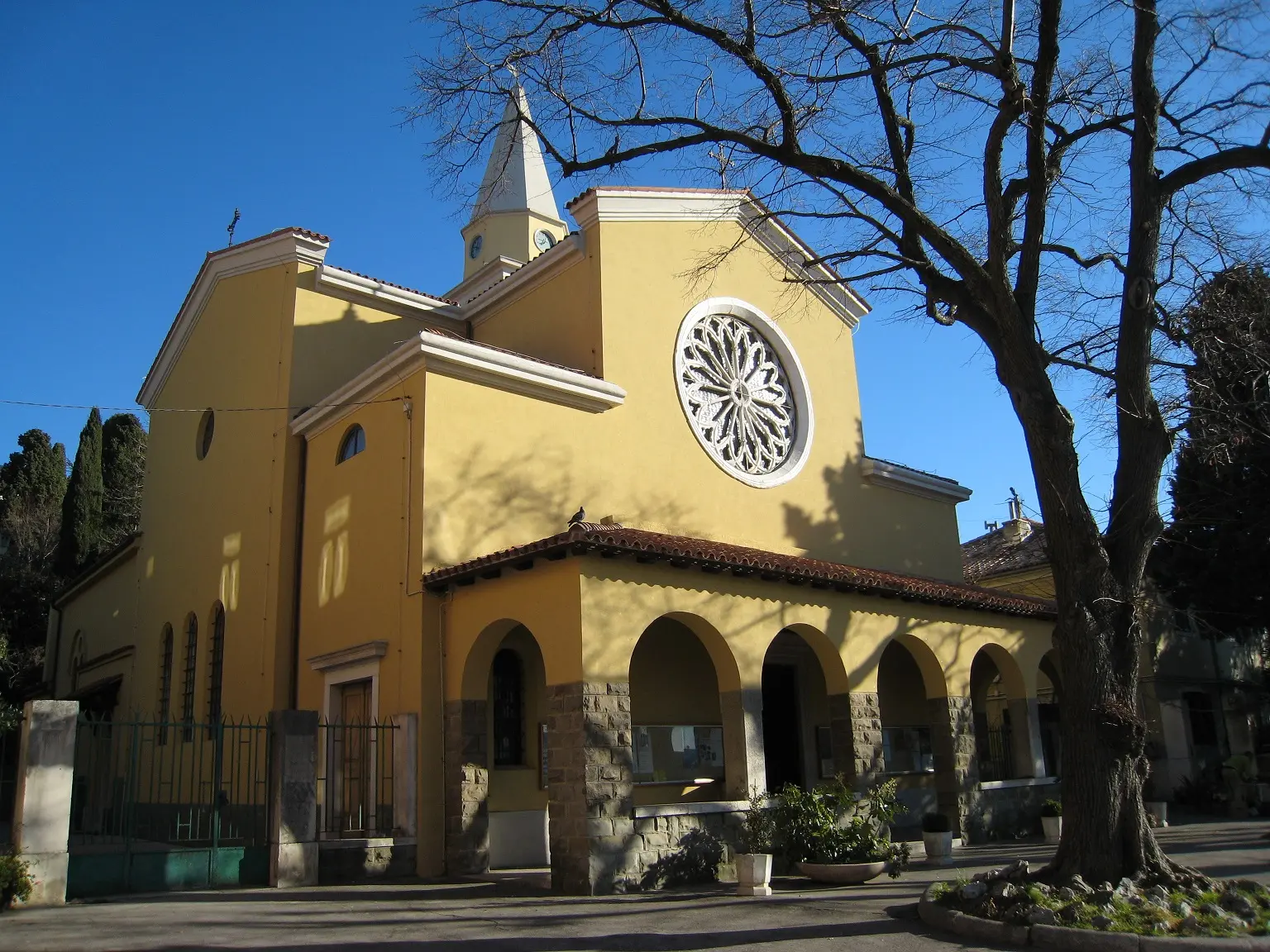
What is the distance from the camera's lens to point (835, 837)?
38.0 ft

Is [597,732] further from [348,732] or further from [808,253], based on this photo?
[808,253]

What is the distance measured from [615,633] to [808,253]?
37.1ft

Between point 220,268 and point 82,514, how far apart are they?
16397 millimetres

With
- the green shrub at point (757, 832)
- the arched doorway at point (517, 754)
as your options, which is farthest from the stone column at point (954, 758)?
the arched doorway at point (517, 754)

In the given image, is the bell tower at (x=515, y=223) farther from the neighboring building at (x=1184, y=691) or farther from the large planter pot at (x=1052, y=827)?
the large planter pot at (x=1052, y=827)

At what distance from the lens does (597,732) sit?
11.1m

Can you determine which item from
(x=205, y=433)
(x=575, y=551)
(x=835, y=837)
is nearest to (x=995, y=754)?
(x=835, y=837)

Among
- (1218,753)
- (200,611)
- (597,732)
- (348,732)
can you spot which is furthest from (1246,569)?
(200,611)

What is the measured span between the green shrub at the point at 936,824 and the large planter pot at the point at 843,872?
90.0 inches

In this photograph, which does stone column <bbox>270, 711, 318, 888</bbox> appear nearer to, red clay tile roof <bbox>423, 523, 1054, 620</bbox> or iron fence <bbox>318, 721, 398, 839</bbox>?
iron fence <bbox>318, 721, 398, 839</bbox>

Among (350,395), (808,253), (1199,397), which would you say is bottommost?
(1199,397)

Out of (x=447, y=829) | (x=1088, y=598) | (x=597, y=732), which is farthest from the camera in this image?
(x=447, y=829)

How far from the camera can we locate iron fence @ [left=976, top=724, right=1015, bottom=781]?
17969 millimetres

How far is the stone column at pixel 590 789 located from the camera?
10.6 m
